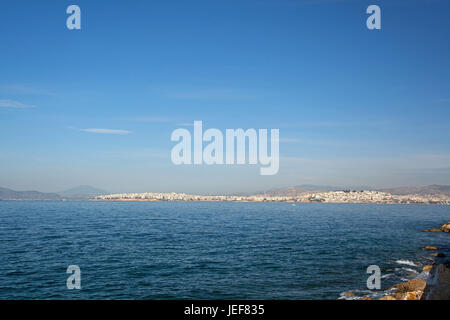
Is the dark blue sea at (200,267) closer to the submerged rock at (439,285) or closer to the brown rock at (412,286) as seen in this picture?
the brown rock at (412,286)

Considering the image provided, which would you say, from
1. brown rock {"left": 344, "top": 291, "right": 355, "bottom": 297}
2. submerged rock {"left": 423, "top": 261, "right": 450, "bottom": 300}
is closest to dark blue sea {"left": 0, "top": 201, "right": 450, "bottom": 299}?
brown rock {"left": 344, "top": 291, "right": 355, "bottom": 297}

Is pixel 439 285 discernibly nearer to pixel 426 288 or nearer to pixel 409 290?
pixel 426 288

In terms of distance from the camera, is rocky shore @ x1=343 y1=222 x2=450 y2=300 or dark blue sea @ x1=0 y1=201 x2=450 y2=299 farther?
dark blue sea @ x1=0 y1=201 x2=450 y2=299

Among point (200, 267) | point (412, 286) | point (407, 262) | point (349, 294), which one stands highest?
point (412, 286)

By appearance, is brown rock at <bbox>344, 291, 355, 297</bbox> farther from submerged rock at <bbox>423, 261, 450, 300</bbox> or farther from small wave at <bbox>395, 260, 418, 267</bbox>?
small wave at <bbox>395, 260, 418, 267</bbox>

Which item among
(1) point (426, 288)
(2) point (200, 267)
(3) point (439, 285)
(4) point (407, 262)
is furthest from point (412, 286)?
(2) point (200, 267)

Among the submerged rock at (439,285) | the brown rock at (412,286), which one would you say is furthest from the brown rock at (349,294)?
the submerged rock at (439,285)

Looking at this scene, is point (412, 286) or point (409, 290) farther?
point (412, 286)
